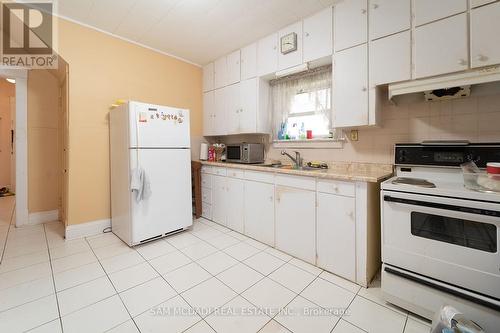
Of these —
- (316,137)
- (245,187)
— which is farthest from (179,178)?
(316,137)

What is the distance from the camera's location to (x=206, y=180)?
3.46 m

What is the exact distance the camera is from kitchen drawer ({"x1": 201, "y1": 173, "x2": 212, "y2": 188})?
3.39 metres

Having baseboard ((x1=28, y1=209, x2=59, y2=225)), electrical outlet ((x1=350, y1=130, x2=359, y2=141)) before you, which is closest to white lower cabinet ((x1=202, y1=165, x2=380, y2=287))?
electrical outlet ((x1=350, y1=130, x2=359, y2=141))

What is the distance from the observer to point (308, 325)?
1.43 m

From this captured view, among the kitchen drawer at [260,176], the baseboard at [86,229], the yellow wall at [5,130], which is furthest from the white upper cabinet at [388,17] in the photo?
the yellow wall at [5,130]

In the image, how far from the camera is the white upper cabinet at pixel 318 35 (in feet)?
7.54

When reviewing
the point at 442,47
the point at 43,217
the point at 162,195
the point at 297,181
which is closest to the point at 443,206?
the point at 297,181

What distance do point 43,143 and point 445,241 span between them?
16.9 feet

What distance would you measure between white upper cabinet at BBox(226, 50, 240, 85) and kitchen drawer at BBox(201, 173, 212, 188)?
61.1 inches

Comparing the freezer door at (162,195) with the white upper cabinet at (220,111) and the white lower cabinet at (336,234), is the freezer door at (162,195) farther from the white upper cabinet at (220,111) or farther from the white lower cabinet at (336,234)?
the white lower cabinet at (336,234)

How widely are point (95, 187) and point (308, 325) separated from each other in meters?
3.03

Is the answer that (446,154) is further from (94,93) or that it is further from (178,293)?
(94,93)

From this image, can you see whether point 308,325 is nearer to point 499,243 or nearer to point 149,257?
point 499,243

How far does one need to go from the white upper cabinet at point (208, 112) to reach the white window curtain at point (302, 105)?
3.75ft
